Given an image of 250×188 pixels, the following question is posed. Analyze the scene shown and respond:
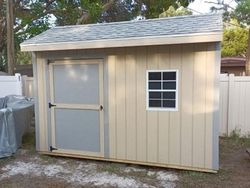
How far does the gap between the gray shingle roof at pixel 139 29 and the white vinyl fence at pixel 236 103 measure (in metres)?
2.34

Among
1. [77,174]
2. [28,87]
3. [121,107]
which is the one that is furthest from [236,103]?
[28,87]

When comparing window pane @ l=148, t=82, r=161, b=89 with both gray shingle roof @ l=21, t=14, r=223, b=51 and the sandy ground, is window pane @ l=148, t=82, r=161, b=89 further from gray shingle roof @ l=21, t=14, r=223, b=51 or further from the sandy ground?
the sandy ground

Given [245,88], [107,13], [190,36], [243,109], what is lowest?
[243,109]

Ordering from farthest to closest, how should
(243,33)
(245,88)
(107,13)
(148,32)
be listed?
(243,33) < (107,13) < (245,88) < (148,32)

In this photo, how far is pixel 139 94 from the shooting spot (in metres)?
5.18

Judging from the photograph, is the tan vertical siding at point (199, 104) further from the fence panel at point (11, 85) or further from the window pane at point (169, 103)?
the fence panel at point (11, 85)

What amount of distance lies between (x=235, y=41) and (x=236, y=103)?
1309 centimetres

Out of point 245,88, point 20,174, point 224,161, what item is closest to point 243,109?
point 245,88

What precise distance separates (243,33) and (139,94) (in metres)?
15.7

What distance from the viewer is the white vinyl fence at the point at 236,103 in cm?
722

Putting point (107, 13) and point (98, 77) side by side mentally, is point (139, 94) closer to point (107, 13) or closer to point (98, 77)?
point (98, 77)

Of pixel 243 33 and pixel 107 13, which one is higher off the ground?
pixel 107 13

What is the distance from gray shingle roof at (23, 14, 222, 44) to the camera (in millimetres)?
4777

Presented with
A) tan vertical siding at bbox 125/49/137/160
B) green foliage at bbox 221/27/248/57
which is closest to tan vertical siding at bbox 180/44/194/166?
tan vertical siding at bbox 125/49/137/160
